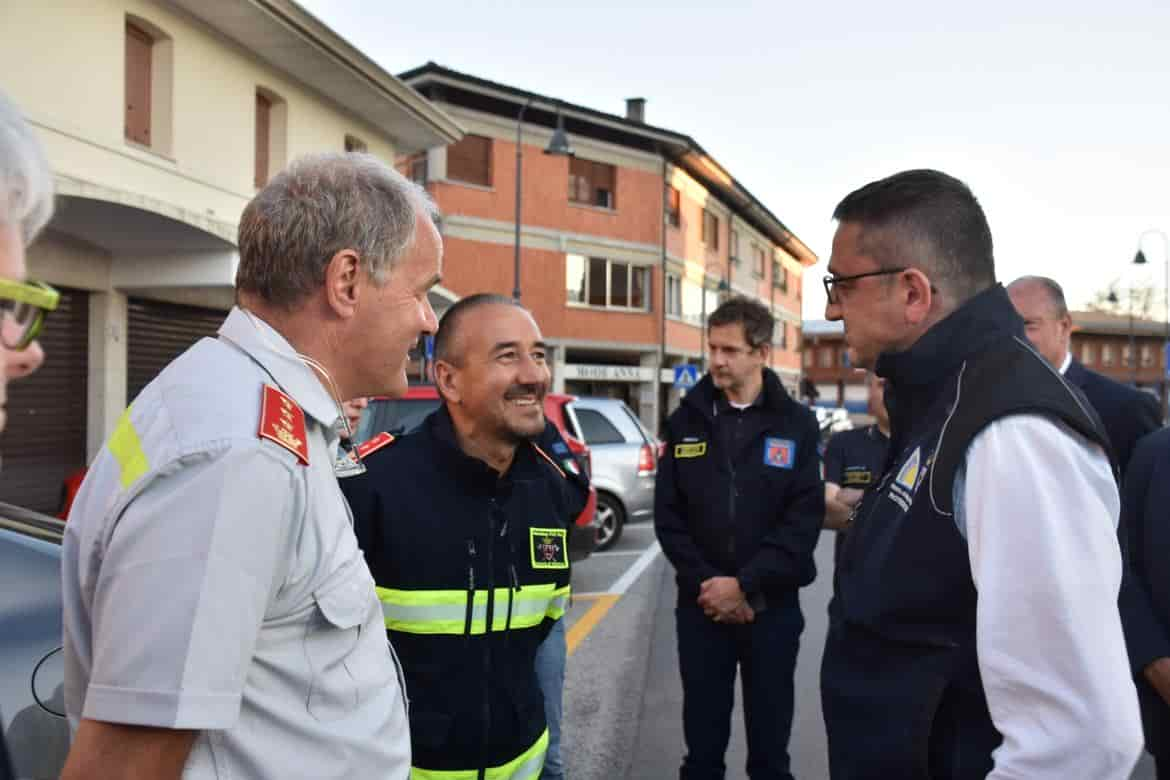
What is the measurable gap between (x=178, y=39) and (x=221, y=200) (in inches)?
93.4

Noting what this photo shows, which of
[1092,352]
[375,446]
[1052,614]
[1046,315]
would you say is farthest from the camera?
[1092,352]

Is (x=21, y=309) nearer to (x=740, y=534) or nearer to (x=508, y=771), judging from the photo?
(x=508, y=771)

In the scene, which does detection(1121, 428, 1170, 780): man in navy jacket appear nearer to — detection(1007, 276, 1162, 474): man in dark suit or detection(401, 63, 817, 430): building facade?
detection(1007, 276, 1162, 474): man in dark suit

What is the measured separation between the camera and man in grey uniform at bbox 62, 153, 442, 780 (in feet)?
3.94

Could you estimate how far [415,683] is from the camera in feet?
7.82

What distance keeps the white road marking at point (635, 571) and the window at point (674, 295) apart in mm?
21448

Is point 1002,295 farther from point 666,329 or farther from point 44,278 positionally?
point 666,329

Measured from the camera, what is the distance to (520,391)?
9.40 feet

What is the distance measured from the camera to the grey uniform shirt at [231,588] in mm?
1195

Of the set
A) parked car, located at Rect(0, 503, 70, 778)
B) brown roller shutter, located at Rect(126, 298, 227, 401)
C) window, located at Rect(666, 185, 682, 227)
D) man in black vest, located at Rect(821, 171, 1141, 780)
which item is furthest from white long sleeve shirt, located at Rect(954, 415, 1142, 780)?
window, located at Rect(666, 185, 682, 227)

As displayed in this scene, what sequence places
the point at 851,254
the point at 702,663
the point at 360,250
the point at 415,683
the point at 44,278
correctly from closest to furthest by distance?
the point at 360,250
the point at 851,254
the point at 415,683
the point at 702,663
the point at 44,278


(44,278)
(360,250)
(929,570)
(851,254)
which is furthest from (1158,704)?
(44,278)

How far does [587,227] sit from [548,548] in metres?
28.2

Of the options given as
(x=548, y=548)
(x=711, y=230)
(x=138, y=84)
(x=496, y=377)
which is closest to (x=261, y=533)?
(x=548, y=548)
